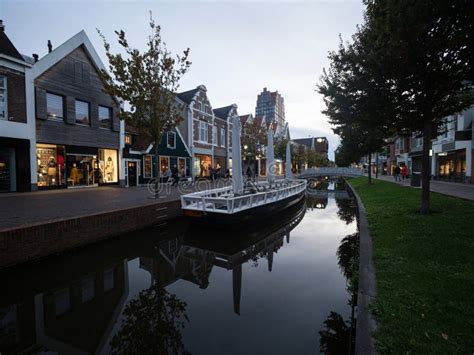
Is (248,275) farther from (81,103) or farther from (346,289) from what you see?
(81,103)

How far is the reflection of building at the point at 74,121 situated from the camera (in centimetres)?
1537

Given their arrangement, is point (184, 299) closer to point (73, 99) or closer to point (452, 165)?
point (73, 99)

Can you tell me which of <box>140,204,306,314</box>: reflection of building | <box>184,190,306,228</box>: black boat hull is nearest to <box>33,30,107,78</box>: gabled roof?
<box>184,190,306,228</box>: black boat hull

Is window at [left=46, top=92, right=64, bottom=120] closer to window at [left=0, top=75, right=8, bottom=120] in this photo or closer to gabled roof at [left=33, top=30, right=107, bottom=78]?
gabled roof at [left=33, top=30, right=107, bottom=78]

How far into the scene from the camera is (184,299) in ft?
15.5

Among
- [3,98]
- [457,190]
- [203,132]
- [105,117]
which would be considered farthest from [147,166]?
[457,190]

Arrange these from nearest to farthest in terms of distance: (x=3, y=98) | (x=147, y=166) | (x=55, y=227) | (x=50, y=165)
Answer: (x=55, y=227) < (x=3, y=98) < (x=50, y=165) < (x=147, y=166)

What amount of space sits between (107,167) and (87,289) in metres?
16.6

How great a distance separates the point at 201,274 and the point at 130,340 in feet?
8.34

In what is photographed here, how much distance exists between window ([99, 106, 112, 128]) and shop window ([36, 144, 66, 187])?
3745mm

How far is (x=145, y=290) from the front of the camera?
16.6 feet

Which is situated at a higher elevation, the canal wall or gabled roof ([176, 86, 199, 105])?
gabled roof ([176, 86, 199, 105])

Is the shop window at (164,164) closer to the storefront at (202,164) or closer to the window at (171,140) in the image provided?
the window at (171,140)

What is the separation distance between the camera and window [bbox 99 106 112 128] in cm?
1905
